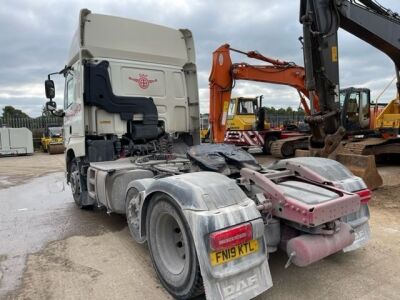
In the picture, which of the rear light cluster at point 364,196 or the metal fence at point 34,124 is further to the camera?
the metal fence at point 34,124

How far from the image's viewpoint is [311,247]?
3064mm

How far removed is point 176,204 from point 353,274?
191 cm

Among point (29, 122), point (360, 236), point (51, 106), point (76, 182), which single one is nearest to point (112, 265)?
point (360, 236)

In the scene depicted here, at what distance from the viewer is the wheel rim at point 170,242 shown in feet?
11.4

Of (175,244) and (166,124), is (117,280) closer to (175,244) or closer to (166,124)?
(175,244)

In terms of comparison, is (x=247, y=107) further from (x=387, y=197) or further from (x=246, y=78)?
(x=387, y=197)

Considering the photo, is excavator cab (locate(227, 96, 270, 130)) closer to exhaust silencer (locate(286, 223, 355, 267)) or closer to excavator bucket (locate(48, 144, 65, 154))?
excavator bucket (locate(48, 144, 65, 154))

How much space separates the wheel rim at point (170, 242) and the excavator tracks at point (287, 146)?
37.8ft

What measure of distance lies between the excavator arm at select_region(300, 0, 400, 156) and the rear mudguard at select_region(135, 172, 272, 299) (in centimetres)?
545

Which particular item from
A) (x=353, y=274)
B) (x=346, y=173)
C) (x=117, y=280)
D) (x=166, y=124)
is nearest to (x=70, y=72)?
(x=166, y=124)

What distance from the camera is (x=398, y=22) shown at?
866cm

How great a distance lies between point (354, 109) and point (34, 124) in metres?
24.0

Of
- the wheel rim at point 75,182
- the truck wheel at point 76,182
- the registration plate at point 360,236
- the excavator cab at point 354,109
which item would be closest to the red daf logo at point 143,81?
the truck wheel at point 76,182

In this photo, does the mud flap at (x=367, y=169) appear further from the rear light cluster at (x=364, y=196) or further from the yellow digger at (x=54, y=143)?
the yellow digger at (x=54, y=143)
